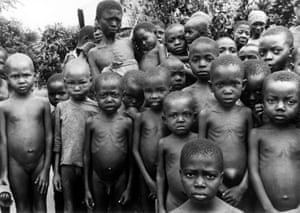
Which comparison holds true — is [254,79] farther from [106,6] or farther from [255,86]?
[106,6]

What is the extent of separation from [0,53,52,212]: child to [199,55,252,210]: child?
4.57ft

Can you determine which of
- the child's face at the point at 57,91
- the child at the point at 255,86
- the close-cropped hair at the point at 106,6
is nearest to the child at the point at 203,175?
the child at the point at 255,86

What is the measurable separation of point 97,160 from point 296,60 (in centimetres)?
179

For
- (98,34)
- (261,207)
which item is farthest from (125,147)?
(98,34)

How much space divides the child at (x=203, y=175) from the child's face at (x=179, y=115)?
55cm

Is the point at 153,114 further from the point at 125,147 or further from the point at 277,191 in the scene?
the point at 277,191

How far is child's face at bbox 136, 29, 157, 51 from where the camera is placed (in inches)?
197

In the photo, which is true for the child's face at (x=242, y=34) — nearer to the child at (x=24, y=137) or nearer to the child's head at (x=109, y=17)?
the child's head at (x=109, y=17)

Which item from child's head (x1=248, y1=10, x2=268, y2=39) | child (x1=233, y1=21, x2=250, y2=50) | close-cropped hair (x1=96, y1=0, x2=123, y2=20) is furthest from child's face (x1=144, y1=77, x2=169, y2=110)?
child's head (x1=248, y1=10, x2=268, y2=39)

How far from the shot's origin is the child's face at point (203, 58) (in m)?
3.93

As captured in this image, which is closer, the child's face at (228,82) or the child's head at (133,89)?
the child's face at (228,82)

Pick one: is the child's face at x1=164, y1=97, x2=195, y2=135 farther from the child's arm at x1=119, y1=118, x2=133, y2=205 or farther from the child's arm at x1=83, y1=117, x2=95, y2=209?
the child's arm at x1=83, y1=117, x2=95, y2=209

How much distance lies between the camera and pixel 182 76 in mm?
4371

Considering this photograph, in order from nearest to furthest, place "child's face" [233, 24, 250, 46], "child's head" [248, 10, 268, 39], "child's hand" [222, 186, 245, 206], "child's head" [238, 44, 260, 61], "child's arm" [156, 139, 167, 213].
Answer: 1. "child's hand" [222, 186, 245, 206]
2. "child's arm" [156, 139, 167, 213]
3. "child's head" [238, 44, 260, 61]
4. "child's face" [233, 24, 250, 46]
5. "child's head" [248, 10, 268, 39]
